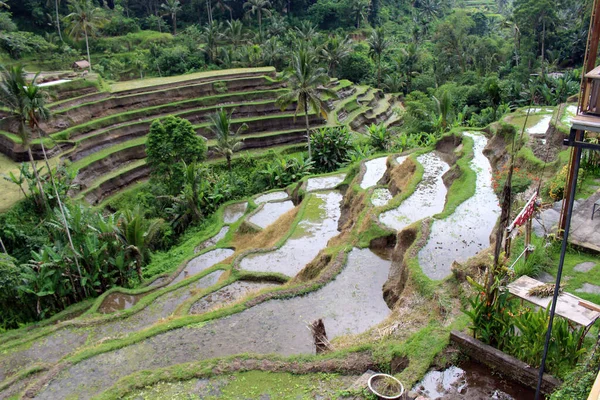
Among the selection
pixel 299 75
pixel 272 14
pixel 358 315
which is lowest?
pixel 358 315

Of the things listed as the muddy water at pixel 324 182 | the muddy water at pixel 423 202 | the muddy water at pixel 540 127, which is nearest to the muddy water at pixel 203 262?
the muddy water at pixel 324 182

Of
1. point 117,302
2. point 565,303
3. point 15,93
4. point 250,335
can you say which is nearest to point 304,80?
point 15,93

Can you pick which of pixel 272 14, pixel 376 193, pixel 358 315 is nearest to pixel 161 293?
pixel 358 315

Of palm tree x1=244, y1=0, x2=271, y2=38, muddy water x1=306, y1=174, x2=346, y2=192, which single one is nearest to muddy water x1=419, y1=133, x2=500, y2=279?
muddy water x1=306, y1=174, x2=346, y2=192

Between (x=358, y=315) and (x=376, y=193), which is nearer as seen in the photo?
(x=358, y=315)

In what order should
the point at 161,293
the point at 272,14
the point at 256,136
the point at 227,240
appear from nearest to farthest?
the point at 161,293, the point at 227,240, the point at 256,136, the point at 272,14

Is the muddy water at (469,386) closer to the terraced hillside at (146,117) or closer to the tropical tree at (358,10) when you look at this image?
the terraced hillside at (146,117)

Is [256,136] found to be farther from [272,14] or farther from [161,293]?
[272,14]
